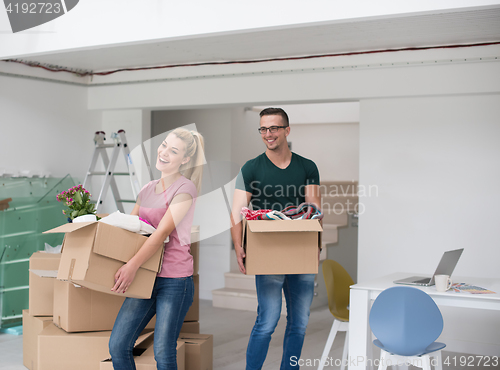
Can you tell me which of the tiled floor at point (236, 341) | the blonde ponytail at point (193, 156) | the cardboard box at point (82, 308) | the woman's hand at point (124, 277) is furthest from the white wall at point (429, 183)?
the woman's hand at point (124, 277)

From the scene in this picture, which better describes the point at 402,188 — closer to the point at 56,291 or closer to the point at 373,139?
the point at 373,139

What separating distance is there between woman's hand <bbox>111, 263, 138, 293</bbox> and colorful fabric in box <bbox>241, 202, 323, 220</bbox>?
0.55 meters

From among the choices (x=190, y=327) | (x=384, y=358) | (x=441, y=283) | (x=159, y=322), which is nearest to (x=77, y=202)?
(x=159, y=322)

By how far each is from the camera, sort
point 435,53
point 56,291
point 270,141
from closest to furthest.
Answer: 1. point 270,141
2. point 56,291
3. point 435,53

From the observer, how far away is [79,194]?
2.40 metres

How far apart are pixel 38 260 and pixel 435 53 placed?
10.0 feet

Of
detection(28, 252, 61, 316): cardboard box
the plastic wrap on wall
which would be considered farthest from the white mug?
the plastic wrap on wall

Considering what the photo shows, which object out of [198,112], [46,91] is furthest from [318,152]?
[46,91]

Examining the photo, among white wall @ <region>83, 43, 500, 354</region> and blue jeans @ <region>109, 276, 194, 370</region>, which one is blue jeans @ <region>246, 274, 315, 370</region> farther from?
white wall @ <region>83, 43, 500, 354</region>

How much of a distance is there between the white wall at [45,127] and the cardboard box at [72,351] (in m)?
2.05

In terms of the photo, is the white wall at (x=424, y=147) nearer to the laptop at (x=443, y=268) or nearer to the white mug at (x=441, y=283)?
A: the laptop at (x=443, y=268)

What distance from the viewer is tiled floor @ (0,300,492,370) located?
3.21 metres

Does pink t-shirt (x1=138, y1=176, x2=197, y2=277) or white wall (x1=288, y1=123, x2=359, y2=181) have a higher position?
white wall (x1=288, y1=123, x2=359, y2=181)

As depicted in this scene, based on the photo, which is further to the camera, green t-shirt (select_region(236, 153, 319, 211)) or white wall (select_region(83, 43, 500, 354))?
white wall (select_region(83, 43, 500, 354))
